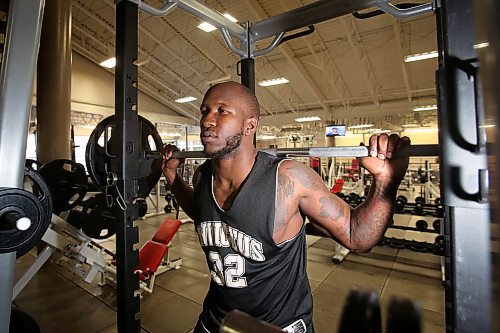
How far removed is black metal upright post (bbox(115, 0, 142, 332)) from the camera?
130 centimetres

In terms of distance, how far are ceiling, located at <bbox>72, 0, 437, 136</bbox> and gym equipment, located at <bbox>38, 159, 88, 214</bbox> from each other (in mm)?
6035

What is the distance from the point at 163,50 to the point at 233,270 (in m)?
10.3

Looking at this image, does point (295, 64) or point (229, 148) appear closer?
point (229, 148)

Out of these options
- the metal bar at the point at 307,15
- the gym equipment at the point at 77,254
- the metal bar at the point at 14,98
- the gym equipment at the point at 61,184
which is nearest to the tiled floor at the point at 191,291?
the gym equipment at the point at 77,254

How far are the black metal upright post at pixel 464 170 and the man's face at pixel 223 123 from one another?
70 cm

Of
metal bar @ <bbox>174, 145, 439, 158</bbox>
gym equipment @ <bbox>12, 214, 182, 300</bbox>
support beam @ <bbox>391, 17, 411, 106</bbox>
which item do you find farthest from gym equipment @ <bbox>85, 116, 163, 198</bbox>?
support beam @ <bbox>391, 17, 411, 106</bbox>

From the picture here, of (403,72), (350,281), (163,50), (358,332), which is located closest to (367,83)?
(403,72)

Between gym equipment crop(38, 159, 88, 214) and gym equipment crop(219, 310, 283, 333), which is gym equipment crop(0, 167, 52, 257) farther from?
gym equipment crop(38, 159, 88, 214)

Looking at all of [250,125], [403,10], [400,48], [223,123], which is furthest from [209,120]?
[400,48]

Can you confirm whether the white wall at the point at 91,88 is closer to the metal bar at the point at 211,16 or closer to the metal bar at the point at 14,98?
the metal bar at the point at 211,16

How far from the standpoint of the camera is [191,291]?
2.96 m

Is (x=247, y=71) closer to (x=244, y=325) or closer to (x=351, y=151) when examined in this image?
(x=351, y=151)

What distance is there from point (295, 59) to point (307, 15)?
8.81m

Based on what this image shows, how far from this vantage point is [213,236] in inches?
44.5
